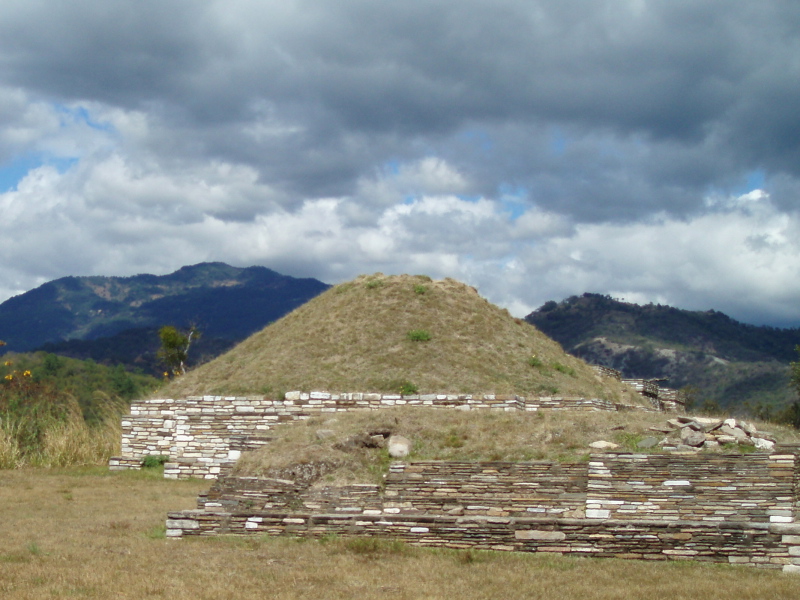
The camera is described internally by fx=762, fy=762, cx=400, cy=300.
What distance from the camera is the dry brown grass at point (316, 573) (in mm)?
6688

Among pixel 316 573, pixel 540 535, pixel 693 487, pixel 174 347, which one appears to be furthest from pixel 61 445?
pixel 693 487

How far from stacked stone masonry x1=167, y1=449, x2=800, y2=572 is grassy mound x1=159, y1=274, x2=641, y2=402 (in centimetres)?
787

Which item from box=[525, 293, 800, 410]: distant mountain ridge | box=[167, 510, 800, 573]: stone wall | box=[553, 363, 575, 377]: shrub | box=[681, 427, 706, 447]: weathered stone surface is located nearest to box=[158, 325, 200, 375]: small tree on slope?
box=[553, 363, 575, 377]: shrub

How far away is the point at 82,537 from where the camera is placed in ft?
31.7

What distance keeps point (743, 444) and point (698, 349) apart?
71.9 metres

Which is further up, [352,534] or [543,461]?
[543,461]

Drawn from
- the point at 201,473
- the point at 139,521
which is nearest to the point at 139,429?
the point at 201,473

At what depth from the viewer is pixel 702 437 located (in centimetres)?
1119

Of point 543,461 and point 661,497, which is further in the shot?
point 543,461

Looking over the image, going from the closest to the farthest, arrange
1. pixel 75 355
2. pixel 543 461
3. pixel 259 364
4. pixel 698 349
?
pixel 543 461, pixel 259 364, pixel 698 349, pixel 75 355

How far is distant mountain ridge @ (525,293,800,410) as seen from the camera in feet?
201

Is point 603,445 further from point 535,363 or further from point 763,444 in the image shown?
point 535,363

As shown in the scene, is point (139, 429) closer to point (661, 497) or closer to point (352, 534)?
point (352, 534)

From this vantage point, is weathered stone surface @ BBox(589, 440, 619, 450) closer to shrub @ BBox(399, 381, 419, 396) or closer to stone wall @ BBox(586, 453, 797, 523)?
stone wall @ BBox(586, 453, 797, 523)
